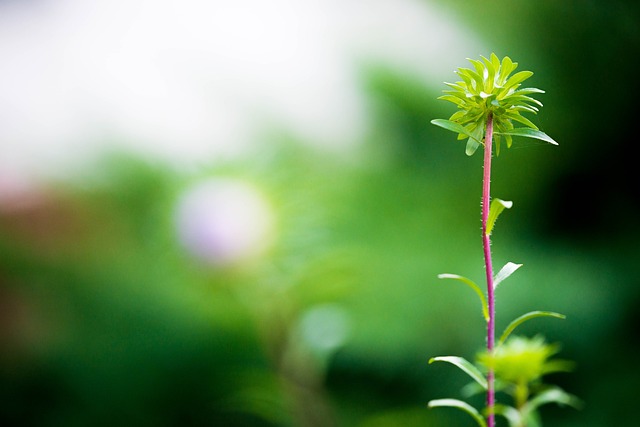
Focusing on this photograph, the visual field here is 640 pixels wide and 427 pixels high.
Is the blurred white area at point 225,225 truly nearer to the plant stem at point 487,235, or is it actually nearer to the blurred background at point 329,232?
the blurred background at point 329,232

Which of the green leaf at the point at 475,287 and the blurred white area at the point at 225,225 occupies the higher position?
the blurred white area at the point at 225,225

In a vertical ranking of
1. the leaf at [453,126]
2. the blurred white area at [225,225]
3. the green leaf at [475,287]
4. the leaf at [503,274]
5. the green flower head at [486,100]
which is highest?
the blurred white area at [225,225]

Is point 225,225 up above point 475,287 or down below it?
above

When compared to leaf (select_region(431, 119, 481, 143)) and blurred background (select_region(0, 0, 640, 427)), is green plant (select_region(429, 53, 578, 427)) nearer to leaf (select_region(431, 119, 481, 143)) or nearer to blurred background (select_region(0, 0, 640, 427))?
leaf (select_region(431, 119, 481, 143))

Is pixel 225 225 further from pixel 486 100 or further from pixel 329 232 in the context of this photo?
pixel 486 100

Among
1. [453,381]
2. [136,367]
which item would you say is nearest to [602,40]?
[453,381]

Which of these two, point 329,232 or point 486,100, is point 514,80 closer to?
point 486,100

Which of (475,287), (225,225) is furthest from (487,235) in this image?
(225,225)

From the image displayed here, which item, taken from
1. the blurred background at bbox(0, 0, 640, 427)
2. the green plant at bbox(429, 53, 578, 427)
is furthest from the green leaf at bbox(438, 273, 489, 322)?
the blurred background at bbox(0, 0, 640, 427)

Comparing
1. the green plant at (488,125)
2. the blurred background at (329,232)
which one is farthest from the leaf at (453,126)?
the blurred background at (329,232)

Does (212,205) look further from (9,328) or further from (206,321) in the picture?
(9,328)

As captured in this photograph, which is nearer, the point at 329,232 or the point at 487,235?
the point at 487,235
